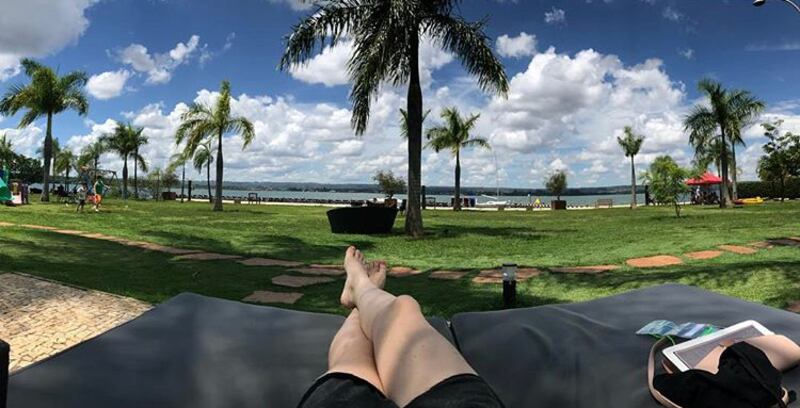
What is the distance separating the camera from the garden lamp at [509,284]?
4414 millimetres

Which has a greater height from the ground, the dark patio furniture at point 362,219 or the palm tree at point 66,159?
the palm tree at point 66,159

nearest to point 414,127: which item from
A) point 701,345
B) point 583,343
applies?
point 583,343

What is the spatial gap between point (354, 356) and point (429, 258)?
20.7 ft

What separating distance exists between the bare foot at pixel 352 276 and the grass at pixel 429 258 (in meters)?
1.39

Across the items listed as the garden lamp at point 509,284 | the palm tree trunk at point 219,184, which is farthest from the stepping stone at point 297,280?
the palm tree trunk at point 219,184

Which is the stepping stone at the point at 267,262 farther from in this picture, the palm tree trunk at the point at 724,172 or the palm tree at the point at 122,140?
the palm tree at the point at 122,140

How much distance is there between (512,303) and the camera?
4520 mm

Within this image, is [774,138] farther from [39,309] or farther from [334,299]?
[39,309]

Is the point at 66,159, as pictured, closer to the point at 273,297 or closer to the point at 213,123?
the point at 213,123

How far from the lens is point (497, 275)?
612 cm

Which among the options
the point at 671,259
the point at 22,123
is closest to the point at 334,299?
the point at 671,259

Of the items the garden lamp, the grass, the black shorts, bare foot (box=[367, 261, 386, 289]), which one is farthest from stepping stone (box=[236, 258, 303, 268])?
the black shorts

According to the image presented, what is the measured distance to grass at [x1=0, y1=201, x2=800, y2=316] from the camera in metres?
4.88

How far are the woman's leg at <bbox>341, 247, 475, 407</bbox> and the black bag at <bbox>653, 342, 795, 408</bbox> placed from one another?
0.69 meters
